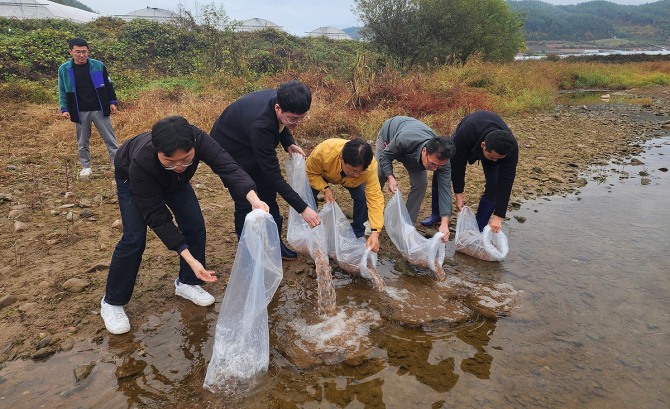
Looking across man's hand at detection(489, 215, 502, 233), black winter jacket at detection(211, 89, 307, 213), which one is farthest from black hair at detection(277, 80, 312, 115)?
man's hand at detection(489, 215, 502, 233)

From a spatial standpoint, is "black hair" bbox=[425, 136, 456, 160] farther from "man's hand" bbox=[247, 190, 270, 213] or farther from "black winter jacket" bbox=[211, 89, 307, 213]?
"man's hand" bbox=[247, 190, 270, 213]

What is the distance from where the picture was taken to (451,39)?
14922 millimetres

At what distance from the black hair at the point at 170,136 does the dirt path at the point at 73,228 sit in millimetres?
1293

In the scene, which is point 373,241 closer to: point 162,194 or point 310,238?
point 310,238

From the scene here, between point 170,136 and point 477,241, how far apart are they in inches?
103

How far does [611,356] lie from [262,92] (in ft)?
8.88

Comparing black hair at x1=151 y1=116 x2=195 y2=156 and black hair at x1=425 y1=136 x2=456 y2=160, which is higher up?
black hair at x1=151 y1=116 x2=195 y2=156

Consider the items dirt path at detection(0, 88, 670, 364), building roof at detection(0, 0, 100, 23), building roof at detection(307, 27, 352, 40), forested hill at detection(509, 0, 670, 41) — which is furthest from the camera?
forested hill at detection(509, 0, 670, 41)

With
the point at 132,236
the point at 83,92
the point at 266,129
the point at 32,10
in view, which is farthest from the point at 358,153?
the point at 32,10

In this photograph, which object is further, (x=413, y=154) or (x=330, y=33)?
(x=330, y=33)

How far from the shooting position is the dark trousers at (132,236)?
89.0 inches

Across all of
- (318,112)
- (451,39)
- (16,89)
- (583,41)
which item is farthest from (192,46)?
(583,41)

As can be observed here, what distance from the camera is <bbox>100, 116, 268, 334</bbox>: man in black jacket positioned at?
6.26 ft

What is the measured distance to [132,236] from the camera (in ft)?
7.42
